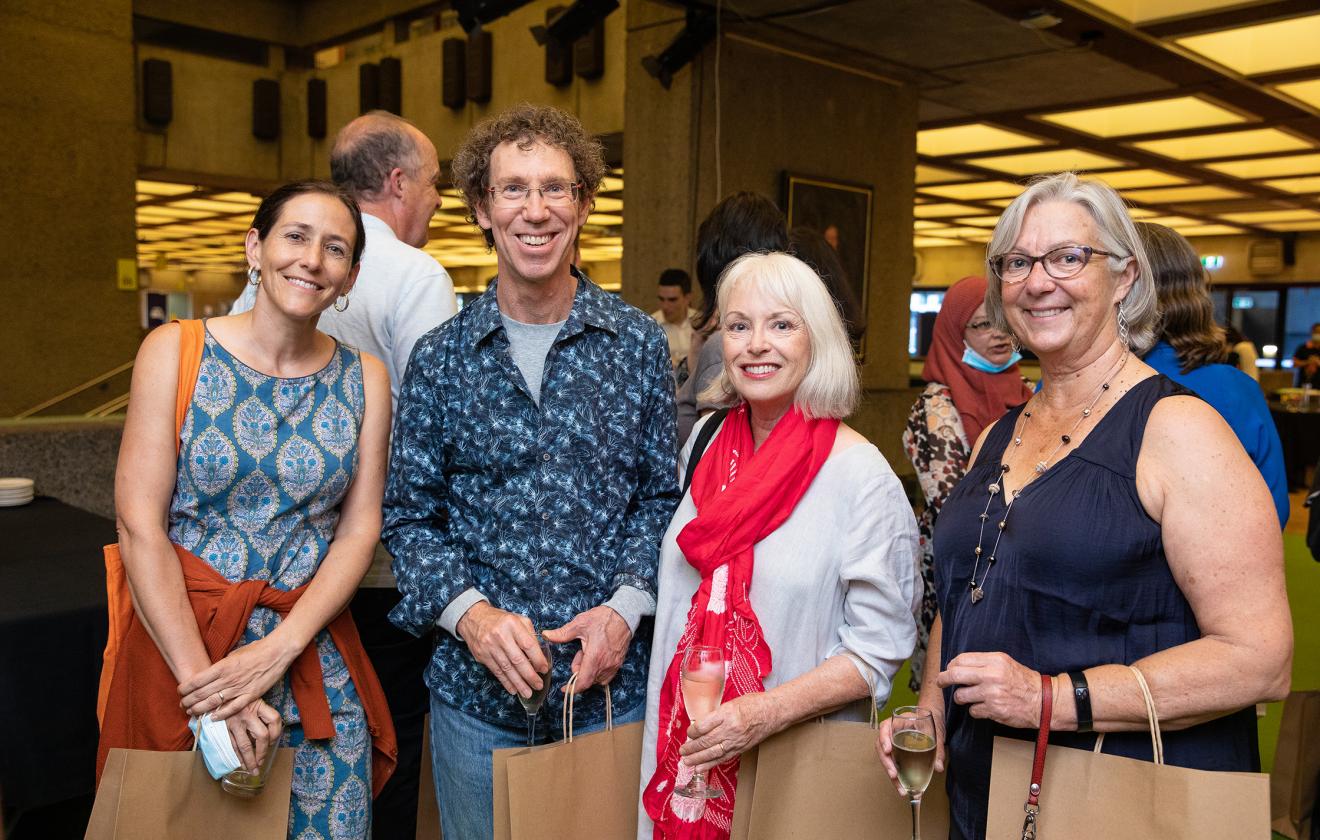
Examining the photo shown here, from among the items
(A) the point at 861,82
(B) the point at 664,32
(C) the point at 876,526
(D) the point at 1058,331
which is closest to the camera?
(D) the point at 1058,331

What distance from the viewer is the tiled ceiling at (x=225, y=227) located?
12859 mm

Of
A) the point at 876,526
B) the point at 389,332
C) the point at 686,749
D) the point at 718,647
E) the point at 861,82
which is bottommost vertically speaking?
the point at 686,749

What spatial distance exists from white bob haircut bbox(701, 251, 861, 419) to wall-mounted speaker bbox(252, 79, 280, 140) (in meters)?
10.9

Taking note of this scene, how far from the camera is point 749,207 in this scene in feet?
9.11

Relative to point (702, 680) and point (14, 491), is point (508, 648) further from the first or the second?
point (14, 491)

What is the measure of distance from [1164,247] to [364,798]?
208 centimetres

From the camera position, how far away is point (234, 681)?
1.66m

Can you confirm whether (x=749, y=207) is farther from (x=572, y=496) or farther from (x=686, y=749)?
(x=686, y=749)

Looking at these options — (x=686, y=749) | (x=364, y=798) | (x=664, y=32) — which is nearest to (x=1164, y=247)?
(x=686, y=749)

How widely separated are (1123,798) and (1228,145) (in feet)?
34.0

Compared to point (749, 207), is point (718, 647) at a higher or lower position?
lower

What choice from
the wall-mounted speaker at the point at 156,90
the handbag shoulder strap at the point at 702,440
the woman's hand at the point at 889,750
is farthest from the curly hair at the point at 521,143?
the wall-mounted speaker at the point at 156,90

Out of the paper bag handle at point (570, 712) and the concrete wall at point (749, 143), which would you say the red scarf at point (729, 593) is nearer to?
the paper bag handle at point (570, 712)

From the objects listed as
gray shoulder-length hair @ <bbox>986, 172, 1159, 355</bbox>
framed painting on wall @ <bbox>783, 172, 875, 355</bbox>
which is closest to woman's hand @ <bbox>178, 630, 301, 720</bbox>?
gray shoulder-length hair @ <bbox>986, 172, 1159, 355</bbox>
